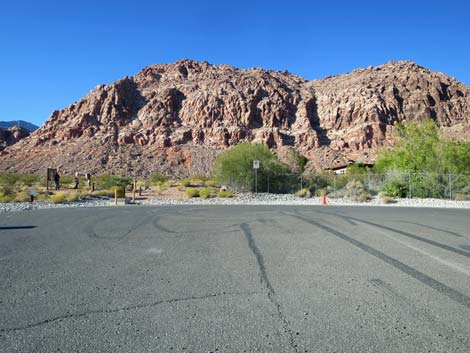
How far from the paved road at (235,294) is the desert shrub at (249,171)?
25.6m

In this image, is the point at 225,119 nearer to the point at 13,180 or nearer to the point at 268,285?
the point at 13,180

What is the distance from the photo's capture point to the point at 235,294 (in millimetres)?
4309

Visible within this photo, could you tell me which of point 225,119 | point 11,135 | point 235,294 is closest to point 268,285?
point 235,294

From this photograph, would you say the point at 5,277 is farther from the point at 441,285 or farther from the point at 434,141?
the point at 434,141

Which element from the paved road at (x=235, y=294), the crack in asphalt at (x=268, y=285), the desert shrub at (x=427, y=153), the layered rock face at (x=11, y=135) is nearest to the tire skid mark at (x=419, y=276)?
the paved road at (x=235, y=294)

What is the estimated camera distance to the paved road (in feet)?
10.2

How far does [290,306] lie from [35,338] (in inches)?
100

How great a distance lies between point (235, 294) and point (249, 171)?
96.7 ft

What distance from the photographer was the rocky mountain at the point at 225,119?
8369 cm

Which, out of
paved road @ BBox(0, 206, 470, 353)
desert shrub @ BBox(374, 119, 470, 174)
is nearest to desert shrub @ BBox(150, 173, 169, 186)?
desert shrub @ BBox(374, 119, 470, 174)

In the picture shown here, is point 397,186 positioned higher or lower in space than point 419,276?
higher

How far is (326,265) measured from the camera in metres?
5.76

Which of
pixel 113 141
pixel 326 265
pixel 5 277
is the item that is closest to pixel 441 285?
pixel 326 265

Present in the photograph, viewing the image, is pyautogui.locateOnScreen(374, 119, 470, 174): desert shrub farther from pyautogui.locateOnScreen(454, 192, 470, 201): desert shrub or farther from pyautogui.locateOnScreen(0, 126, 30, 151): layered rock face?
pyautogui.locateOnScreen(0, 126, 30, 151): layered rock face
